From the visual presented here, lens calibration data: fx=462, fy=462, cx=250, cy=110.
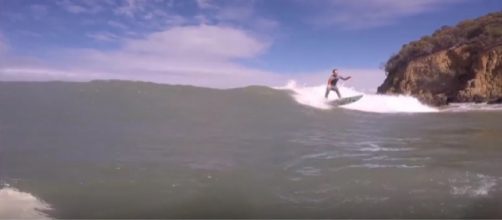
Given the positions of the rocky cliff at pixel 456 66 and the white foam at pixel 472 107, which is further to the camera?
the rocky cliff at pixel 456 66

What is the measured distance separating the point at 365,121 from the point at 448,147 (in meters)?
5.43

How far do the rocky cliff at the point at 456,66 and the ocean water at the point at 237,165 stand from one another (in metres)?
8.29

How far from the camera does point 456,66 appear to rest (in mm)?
22734

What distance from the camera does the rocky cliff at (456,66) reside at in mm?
20906

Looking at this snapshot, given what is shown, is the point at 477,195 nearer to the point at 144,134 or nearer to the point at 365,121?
the point at 144,134

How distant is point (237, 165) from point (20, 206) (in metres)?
3.05

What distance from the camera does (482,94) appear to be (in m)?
20.7

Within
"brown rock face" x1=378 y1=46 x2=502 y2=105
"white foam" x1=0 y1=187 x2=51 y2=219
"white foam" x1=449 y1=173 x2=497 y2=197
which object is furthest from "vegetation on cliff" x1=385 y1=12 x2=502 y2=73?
"white foam" x1=0 y1=187 x2=51 y2=219

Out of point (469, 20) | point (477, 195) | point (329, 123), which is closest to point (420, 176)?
point (477, 195)

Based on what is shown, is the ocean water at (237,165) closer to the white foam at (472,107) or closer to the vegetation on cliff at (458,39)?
the white foam at (472,107)

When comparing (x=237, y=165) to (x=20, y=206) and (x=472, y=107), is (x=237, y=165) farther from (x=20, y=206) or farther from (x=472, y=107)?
(x=472, y=107)

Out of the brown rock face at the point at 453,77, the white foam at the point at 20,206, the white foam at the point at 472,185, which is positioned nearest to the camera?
the white foam at the point at 20,206

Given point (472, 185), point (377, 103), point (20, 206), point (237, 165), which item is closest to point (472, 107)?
point (377, 103)

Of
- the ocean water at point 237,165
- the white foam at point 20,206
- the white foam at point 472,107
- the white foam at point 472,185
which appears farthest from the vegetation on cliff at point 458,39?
the white foam at point 20,206
